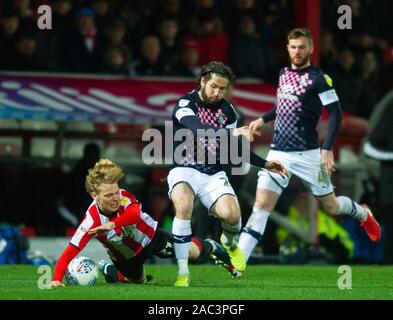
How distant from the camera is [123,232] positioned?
9.53 metres

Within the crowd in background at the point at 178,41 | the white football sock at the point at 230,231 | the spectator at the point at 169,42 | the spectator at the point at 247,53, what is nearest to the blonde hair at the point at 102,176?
the white football sock at the point at 230,231

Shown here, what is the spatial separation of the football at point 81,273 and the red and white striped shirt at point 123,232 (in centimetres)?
21

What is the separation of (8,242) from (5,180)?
5.55 feet

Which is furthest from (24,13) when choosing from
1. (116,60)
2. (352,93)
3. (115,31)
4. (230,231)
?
(230,231)

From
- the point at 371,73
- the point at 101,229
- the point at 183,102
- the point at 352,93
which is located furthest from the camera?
the point at 371,73

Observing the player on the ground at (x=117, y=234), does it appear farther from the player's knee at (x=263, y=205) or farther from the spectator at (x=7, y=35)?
the spectator at (x=7, y=35)

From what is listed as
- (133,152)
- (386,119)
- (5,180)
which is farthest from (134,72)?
(386,119)

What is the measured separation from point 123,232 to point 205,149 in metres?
1.08

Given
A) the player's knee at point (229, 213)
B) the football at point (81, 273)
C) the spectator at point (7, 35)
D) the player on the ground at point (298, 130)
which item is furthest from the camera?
the spectator at point (7, 35)

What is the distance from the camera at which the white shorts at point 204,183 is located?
10023 mm

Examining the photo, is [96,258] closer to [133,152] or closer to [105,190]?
[133,152]

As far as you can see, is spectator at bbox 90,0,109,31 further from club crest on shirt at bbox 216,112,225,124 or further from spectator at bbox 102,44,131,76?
club crest on shirt at bbox 216,112,225,124

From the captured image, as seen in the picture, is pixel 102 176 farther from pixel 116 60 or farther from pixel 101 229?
pixel 116 60

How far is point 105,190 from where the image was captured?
928cm
